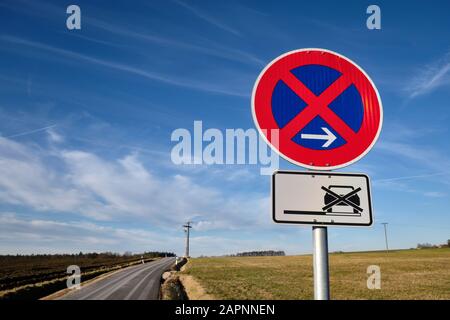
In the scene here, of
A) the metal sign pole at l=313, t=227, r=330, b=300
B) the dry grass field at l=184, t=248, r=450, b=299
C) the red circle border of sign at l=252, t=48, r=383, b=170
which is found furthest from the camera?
the dry grass field at l=184, t=248, r=450, b=299

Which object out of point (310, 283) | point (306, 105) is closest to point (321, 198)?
point (306, 105)

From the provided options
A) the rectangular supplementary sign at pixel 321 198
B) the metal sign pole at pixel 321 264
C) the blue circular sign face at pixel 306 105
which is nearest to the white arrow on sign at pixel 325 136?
the blue circular sign face at pixel 306 105

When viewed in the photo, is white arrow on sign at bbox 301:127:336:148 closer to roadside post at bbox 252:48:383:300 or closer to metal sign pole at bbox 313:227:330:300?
roadside post at bbox 252:48:383:300

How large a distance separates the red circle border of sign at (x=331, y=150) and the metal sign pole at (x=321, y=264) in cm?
38

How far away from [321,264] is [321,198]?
0.36 metres

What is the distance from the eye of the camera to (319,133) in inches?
92.7

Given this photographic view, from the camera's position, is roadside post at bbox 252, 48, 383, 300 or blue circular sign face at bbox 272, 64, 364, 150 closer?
roadside post at bbox 252, 48, 383, 300

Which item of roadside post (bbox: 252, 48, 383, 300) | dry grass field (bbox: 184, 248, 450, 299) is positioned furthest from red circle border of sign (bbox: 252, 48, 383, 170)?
dry grass field (bbox: 184, 248, 450, 299)

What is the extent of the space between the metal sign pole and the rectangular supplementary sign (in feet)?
0.25

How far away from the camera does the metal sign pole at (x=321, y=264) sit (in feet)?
6.82

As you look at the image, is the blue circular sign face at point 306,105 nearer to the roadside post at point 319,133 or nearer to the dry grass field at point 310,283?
the roadside post at point 319,133

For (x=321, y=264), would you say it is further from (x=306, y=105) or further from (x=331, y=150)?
(x=306, y=105)

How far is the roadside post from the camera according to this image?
2137 millimetres
